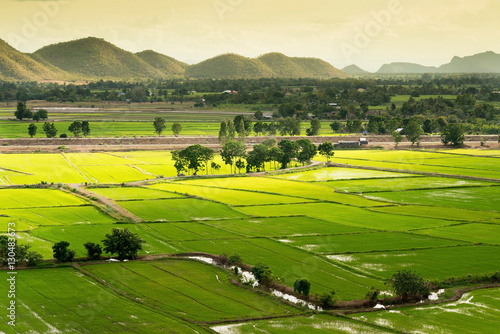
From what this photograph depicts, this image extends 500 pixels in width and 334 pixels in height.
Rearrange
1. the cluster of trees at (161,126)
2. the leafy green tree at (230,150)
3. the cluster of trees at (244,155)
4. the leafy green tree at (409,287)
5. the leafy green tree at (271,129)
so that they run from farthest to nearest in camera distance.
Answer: the leafy green tree at (271,129) < the cluster of trees at (161,126) < the leafy green tree at (230,150) < the cluster of trees at (244,155) < the leafy green tree at (409,287)

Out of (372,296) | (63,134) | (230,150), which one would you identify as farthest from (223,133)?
(372,296)

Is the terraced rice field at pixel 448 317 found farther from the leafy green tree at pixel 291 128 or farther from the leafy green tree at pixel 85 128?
the leafy green tree at pixel 85 128

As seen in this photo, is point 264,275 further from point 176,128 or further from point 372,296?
point 176,128

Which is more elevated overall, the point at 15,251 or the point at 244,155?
the point at 244,155

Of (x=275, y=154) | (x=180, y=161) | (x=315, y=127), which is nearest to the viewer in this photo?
(x=180, y=161)

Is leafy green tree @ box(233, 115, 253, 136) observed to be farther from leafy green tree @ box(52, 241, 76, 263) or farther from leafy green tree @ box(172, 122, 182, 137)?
A: leafy green tree @ box(52, 241, 76, 263)

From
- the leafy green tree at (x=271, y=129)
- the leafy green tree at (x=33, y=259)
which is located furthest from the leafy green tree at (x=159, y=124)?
the leafy green tree at (x=33, y=259)
